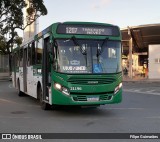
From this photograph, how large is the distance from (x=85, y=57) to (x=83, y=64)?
24 centimetres

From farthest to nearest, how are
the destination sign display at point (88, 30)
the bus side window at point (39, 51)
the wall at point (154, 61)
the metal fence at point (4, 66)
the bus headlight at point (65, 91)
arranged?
the metal fence at point (4, 66) → the wall at point (154, 61) → the bus side window at point (39, 51) → the destination sign display at point (88, 30) → the bus headlight at point (65, 91)

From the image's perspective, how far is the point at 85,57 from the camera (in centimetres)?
1227

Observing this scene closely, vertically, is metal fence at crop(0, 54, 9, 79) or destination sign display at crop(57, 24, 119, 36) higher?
destination sign display at crop(57, 24, 119, 36)

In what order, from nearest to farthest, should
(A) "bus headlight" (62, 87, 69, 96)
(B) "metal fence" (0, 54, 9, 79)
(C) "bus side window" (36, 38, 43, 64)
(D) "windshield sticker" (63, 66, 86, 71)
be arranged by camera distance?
(A) "bus headlight" (62, 87, 69, 96)
(D) "windshield sticker" (63, 66, 86, 71)
(C) "bus side window" (36, 38, 43, 64)
(B) "metal fence" (0, 54, 9, 79)

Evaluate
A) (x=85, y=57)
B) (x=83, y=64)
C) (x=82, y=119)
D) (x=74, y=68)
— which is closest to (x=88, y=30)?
(x=85, y=57)

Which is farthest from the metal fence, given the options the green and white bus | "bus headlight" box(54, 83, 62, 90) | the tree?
"bus headlight" box(54, 83, 62, 90)

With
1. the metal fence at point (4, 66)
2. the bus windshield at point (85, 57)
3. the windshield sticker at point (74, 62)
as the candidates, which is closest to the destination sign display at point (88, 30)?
the bus windshield at point (85, 57)

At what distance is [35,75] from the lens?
1528cm

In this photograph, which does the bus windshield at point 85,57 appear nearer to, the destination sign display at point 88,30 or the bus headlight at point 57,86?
the destination sign display at point 88,30

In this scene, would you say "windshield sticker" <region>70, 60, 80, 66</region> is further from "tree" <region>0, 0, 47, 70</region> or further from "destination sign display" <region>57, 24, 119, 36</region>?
"tree" <region>0, 0, 47, 70</region>

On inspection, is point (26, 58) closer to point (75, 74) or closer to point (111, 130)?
point (75, 74)

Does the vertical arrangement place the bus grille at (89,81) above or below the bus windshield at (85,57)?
below

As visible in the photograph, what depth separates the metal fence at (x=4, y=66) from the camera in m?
50.4

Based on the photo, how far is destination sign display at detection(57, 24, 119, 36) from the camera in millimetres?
12461
